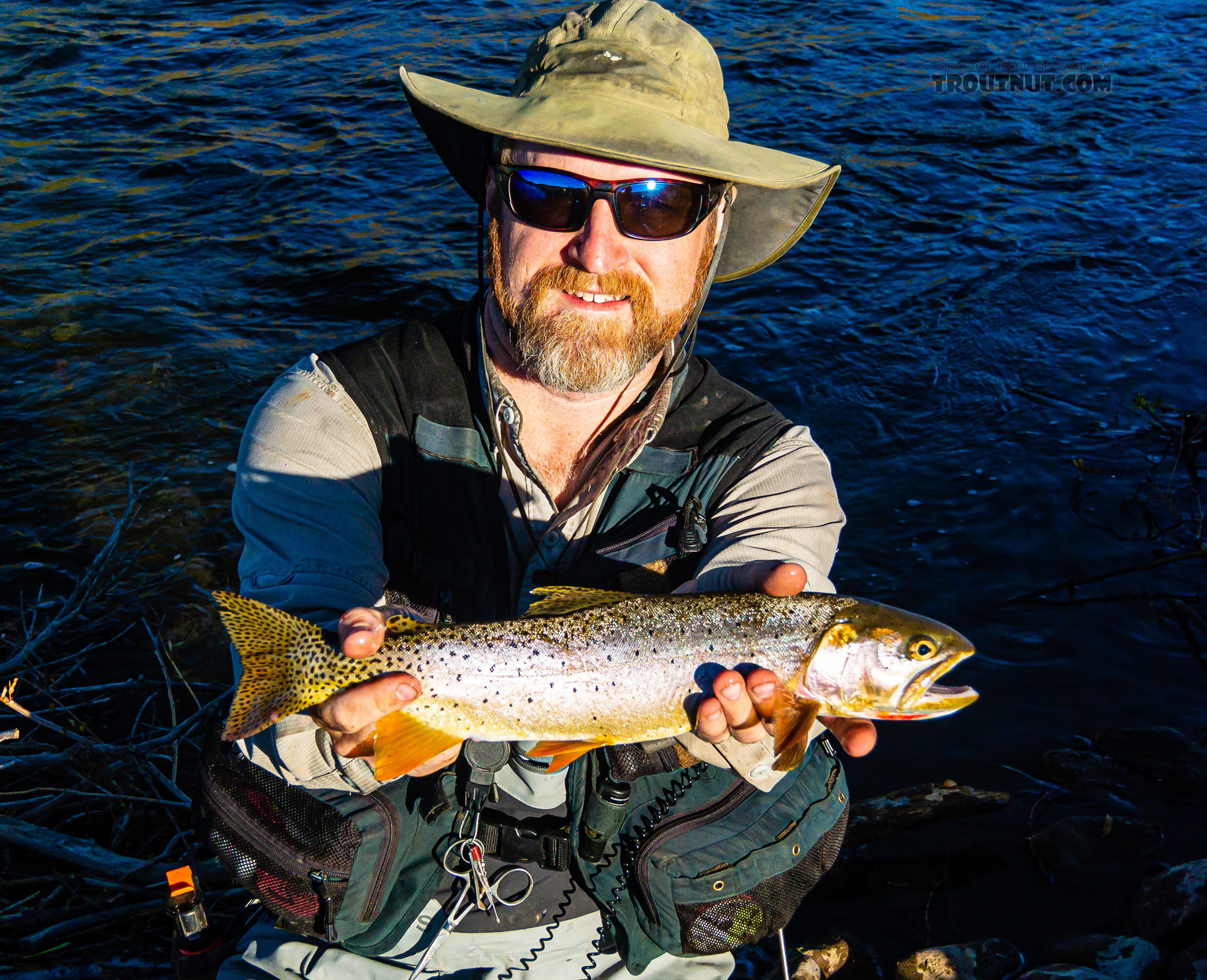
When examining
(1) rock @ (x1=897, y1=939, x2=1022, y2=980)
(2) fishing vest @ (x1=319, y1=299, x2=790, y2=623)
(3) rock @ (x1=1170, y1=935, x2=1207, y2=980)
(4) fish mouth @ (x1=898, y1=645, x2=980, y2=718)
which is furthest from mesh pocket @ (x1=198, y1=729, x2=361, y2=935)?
(3) rock @ (x1=1170, y1=935, x2=1207, y2=980)

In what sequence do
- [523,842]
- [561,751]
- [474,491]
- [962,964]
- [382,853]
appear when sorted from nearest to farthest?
[561,751]
[382,853]
[523,842]
[474,491]
[962,964]

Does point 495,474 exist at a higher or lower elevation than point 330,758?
higher

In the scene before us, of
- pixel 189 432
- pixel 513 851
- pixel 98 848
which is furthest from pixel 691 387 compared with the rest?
pixel 189 432

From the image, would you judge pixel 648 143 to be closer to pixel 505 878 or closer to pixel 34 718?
pixel 505 878

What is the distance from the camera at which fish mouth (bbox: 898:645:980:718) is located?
305cm

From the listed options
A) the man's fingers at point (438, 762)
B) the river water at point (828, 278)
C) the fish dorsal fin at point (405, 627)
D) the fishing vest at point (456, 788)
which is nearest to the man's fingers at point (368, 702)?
the fish dorsal fin at point (405, 627)

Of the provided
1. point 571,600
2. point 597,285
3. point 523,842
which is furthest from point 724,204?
point 523,842

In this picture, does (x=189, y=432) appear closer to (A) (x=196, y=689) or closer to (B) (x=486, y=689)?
(A) (x=196, y=689)

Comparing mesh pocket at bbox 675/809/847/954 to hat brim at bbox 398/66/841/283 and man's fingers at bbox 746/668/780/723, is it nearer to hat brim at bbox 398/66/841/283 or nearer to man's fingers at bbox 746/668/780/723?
man's fingers at bbox 746/668/780/723

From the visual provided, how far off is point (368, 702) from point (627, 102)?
2.30m

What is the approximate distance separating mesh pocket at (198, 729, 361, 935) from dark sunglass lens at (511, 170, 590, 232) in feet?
7.00

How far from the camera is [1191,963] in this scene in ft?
13.4

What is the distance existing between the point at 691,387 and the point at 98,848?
3.29 m

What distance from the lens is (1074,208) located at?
12000mm
